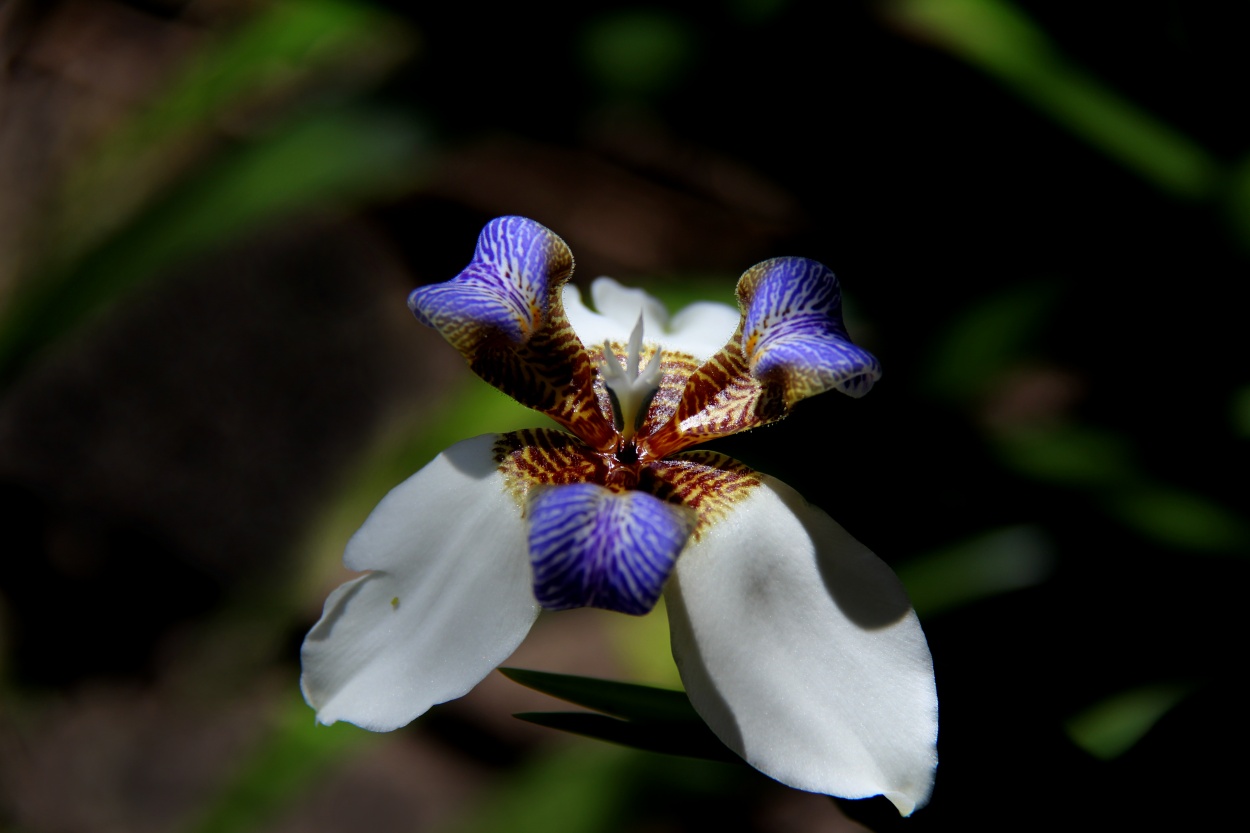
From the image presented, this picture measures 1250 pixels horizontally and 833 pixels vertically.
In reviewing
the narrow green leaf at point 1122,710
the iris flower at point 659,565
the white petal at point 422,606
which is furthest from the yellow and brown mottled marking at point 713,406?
the narrow green leaf at point 1122,710

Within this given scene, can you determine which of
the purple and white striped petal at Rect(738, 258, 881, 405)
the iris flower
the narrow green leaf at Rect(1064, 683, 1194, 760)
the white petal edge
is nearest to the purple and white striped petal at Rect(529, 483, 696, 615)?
the iris flower

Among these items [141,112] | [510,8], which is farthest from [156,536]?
[510,8]

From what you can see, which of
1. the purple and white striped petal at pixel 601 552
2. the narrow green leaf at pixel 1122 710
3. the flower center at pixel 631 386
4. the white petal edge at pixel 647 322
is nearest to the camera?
the purple and white striped petal at pixel 601 552

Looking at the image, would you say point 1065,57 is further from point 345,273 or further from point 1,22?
point 1,22

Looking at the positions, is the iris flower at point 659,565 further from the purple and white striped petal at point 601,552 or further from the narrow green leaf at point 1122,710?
the narrow green leaf at point 1122,710

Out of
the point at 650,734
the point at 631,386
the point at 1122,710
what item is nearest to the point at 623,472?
the point at 631,386

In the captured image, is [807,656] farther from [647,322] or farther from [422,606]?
[647,322]

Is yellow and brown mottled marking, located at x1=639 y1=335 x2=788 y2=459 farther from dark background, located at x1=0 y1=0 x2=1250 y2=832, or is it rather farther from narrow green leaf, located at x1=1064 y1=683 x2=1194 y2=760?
narrow green leaf, located at x1=1064 y1=683 x2=1194 y2=760
